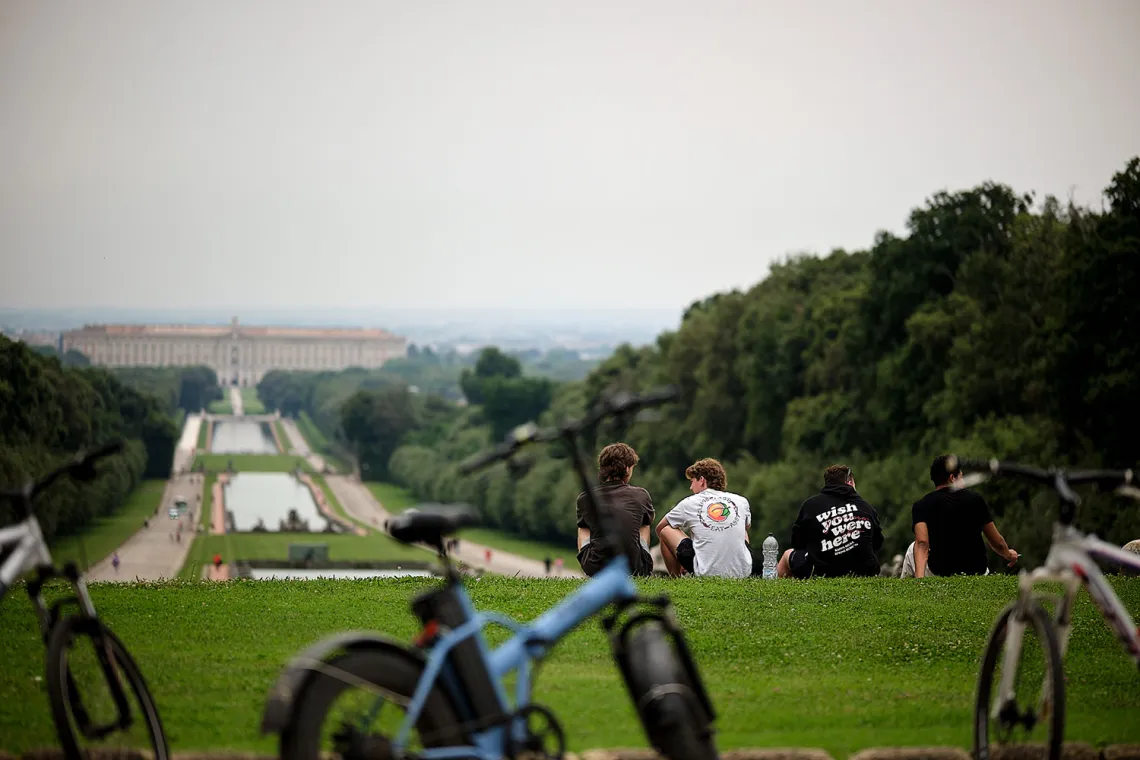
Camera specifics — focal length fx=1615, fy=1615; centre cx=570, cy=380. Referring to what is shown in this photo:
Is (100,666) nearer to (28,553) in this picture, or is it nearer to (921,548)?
(28,553)

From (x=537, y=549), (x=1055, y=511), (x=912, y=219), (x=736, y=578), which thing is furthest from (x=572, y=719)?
(x=537, y=549)

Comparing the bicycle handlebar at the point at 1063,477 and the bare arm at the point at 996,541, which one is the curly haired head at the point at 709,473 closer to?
the bare arm at the point at 996,541

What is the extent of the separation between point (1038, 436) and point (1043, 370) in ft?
6.32

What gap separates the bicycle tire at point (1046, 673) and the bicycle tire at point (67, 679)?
3.77m

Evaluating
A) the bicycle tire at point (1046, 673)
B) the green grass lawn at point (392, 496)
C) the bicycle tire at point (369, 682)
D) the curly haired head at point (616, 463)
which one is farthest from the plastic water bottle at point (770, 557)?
the green grass lawn at point (392, 496)

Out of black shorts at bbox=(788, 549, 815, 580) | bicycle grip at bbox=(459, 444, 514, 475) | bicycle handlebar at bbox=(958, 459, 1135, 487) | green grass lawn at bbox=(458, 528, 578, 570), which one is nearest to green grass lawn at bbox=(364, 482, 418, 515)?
green grass lawn at bbox=(458, 528, 578, 570)

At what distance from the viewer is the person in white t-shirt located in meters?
14.9

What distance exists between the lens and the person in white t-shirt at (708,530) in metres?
14.9

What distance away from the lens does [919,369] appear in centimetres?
5819

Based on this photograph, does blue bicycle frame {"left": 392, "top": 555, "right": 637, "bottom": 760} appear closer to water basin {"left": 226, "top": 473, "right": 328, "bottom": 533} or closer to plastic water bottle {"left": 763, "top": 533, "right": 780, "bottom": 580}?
plastic water bottle {"left": 763, "top": 533, "right": 780, "bottom": 580}

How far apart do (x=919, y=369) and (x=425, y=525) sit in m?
53.2

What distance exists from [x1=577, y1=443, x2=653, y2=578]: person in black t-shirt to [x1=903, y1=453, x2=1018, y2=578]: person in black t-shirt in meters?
2.54

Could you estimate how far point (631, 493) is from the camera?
13.8 meters

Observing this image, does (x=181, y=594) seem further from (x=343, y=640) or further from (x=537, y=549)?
(x=537, y=549)
